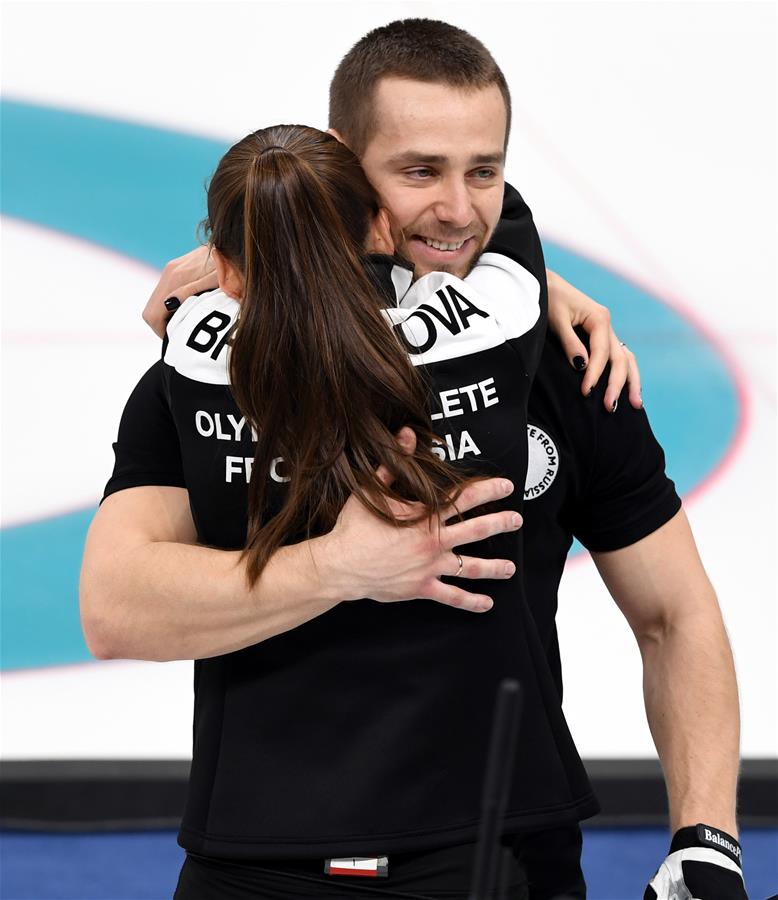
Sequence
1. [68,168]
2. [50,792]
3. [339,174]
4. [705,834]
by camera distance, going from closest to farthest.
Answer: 1. [339,174]
2. [705,834]
3. [50,792]
4. [68,168]

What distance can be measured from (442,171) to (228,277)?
31cm

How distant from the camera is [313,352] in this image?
107 centimetres

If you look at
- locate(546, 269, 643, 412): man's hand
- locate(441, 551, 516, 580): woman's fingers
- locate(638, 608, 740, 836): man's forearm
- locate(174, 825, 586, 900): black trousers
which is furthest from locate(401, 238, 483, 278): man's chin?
locate(174, 825, 586, 900): black trousers

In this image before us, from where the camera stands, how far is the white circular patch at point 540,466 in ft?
4.45

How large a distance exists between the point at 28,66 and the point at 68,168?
0.28m

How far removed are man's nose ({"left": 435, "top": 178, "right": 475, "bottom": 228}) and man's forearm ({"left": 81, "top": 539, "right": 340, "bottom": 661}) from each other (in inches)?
16.3

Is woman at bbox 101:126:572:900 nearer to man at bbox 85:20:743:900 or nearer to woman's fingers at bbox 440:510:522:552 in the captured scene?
woman's fingers at bbox 440:510:522:552

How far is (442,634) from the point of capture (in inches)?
45.3

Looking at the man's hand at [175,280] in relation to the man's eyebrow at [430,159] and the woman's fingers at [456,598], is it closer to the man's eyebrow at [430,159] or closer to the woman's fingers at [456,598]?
the man's eyebrow at [430,159]

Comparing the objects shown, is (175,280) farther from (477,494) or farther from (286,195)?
(477,494)

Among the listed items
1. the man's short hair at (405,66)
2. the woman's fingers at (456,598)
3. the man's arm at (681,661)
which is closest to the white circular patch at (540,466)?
the man's arm at (681,661)

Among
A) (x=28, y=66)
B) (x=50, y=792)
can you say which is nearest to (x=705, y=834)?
(x=50, y=792)

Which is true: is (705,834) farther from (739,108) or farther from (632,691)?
(739,108)

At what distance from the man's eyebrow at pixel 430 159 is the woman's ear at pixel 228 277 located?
0.29 metres
